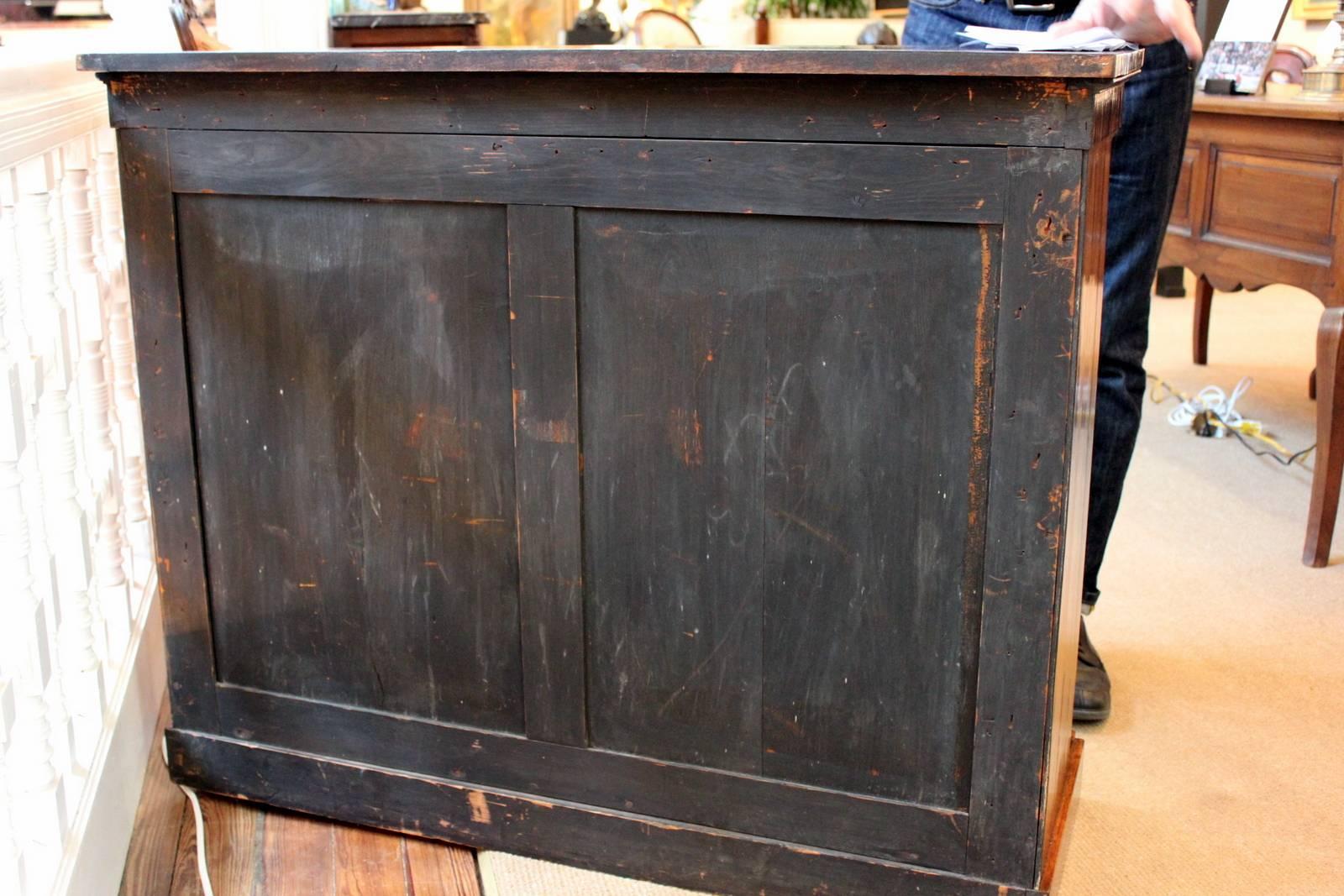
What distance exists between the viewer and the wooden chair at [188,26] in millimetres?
1607

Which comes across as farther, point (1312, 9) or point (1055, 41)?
point (1312, 9)

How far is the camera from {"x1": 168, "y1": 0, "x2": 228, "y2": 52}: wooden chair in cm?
161

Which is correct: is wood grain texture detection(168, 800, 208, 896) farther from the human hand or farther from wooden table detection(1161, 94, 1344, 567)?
wooden table detection(1161, 94, 1344, 567)

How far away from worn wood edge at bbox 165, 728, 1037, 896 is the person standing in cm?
56

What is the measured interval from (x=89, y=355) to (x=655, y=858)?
3.37 feet

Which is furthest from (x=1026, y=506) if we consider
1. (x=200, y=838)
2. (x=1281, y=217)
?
(x=1281, y=217)

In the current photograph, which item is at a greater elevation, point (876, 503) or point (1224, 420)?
point (876, 503)

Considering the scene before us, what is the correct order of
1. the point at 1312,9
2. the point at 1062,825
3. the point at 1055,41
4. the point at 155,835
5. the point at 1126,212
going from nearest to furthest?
the point at 1055,41 < the point at 1062,825 < the point at 155,835 < the point at 1126,212 < the point at 1312,9

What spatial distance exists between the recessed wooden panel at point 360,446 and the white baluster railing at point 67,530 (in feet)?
0.53

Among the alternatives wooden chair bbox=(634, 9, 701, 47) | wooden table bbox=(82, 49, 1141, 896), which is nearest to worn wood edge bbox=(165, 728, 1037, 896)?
wooden table bbox=(82, 49, 1141, 896)

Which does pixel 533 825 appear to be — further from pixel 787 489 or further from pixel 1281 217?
pixel 1281 217

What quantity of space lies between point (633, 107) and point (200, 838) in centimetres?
102

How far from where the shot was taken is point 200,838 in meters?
1.66

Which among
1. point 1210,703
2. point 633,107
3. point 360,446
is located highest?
point 633,107
